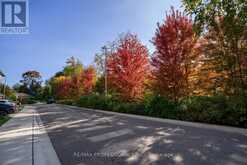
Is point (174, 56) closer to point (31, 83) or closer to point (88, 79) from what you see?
point (88, 79)

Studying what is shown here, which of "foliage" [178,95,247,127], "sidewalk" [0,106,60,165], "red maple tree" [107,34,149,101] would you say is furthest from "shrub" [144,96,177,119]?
"sidewalk" [0,106,60,165]

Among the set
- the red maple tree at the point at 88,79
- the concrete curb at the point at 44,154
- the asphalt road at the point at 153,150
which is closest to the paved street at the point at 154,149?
the asphalt road at the point at 153,150

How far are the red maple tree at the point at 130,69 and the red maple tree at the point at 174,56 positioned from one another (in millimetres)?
5767

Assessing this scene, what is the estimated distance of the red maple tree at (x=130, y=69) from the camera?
23516 millimetres

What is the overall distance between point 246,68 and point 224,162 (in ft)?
24.7

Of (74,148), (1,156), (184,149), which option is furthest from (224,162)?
(1,156)

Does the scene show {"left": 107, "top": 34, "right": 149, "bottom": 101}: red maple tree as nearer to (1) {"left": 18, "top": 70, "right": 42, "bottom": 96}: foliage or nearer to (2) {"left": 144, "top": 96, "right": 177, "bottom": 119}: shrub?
(2) {"left": 144, "top": 96, "right": 177, "bottom": 119}: shrub

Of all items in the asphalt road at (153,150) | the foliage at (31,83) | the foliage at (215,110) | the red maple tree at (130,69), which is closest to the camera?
the asphalt road at (153,150)

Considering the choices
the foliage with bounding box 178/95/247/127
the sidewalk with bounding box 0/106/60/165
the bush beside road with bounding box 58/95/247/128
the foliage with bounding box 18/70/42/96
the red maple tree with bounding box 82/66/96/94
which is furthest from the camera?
the foliage with bounding box 18/70/42/96

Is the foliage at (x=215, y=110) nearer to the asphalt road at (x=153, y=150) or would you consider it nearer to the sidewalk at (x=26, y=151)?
the asphalt road at (x=153, y=150)

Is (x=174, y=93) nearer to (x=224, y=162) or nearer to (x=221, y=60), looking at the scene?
(x=221, y=60)

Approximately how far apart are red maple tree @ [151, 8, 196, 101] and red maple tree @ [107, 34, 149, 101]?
18.9ft

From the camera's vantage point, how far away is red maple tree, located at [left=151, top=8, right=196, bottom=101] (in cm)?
1706

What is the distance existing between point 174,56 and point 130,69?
704 cm
